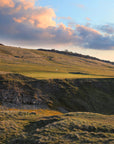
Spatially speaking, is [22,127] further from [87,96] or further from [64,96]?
[87,96]

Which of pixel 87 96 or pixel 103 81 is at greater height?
pixel 103 81

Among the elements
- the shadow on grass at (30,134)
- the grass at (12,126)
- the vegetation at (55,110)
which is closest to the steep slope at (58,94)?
the vegetation at (55,110)

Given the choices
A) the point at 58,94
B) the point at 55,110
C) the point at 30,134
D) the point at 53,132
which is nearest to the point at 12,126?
the point at 30,134

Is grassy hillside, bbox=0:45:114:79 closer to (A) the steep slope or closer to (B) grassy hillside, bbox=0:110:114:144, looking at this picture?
(A) the steep slope

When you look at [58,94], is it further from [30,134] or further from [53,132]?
[30,134]

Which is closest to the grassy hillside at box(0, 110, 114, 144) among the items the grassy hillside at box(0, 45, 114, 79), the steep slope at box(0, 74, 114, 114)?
the steep slope at box(0, 74, 114, 114)

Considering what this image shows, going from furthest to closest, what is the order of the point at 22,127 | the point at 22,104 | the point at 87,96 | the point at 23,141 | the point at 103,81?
the point at 103,81
the point at 87,96
the point at 22,104
the point at 22,127
the point at 23,141

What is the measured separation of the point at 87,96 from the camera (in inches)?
1746

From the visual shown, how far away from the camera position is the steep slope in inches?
1454

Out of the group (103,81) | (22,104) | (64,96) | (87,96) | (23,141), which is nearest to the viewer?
(23,141)

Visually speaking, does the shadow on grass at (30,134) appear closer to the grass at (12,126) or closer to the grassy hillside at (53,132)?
the grassy hillside at (53,132)

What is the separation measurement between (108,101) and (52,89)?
15.9m

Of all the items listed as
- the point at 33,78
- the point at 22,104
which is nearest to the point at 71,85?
the point at 33,78

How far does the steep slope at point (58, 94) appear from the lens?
36938mm
